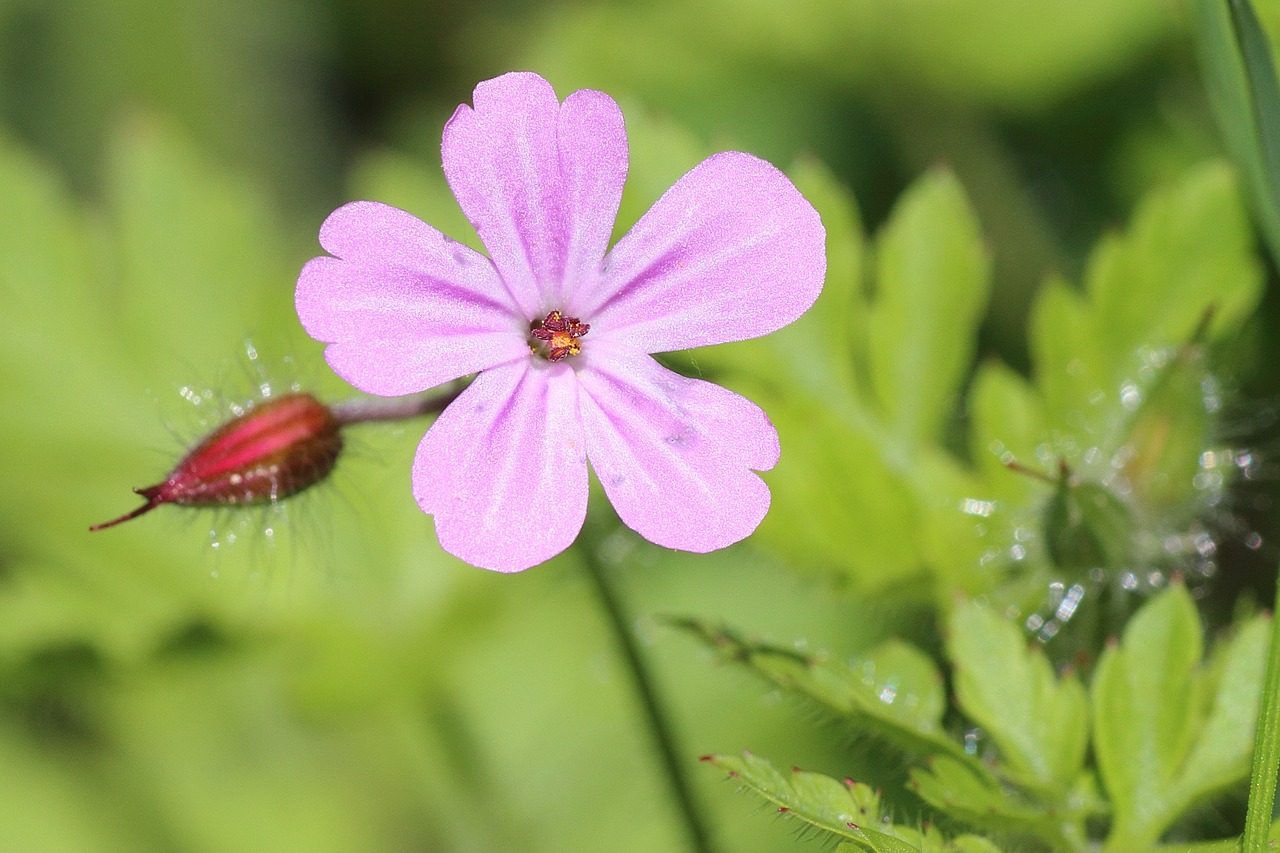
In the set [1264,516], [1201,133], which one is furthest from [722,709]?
[1201,133]

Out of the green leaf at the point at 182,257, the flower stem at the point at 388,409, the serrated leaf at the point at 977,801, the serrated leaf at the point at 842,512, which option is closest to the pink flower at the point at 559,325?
the flower stem at the point at 388,409

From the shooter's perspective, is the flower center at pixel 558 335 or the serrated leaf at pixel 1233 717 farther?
the serrated leaf at pixel 1233 717

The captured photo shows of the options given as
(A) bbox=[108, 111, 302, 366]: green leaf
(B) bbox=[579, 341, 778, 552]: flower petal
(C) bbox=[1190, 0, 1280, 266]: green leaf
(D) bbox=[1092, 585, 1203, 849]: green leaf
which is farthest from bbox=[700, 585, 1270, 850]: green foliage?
(A) bbox=[108, 111, 302, 366]: green leaf

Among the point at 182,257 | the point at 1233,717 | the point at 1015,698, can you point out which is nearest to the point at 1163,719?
the point at 1233,717

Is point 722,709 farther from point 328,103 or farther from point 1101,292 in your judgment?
point 328,103

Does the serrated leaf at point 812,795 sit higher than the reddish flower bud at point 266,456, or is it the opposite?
the reddish flower bud at point 266,456

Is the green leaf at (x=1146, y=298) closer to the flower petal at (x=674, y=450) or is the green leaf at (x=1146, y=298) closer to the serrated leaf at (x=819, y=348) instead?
the serrated leaf at (x=819, y=348)
